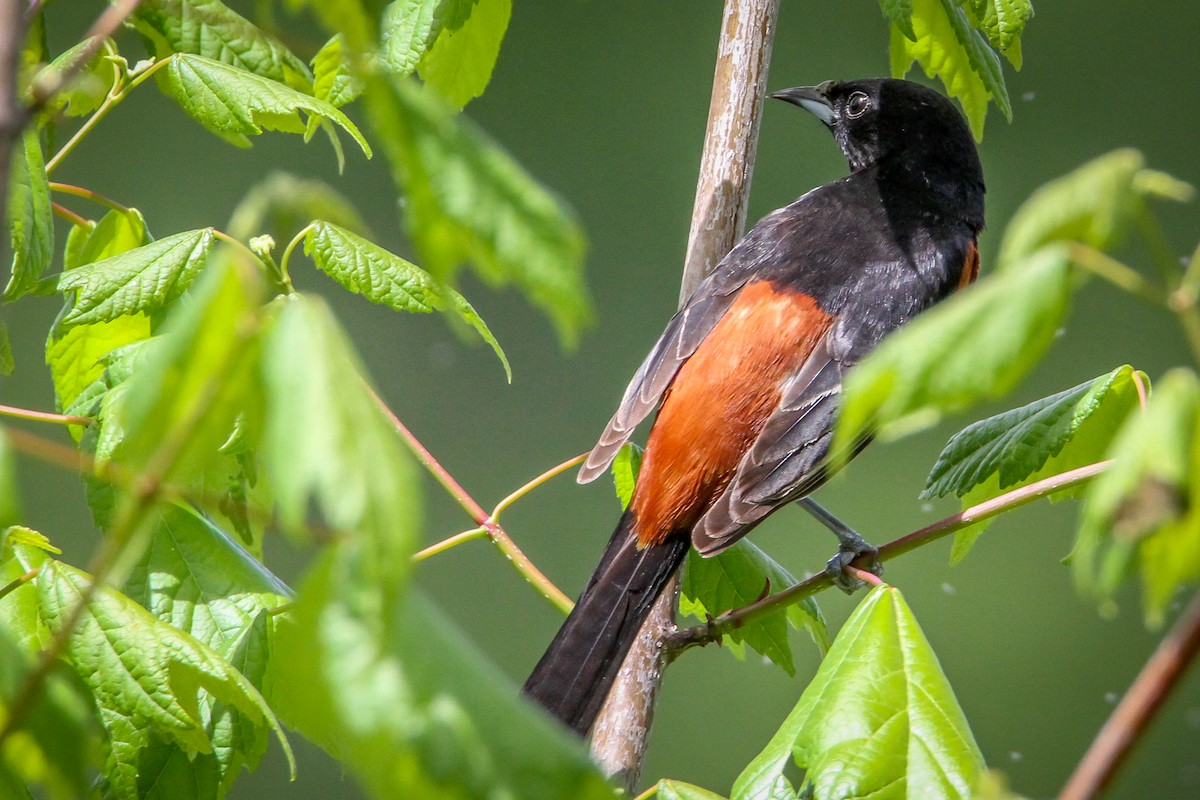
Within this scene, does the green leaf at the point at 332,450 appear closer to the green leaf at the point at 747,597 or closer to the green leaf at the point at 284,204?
the green leaf at the point at 284,204

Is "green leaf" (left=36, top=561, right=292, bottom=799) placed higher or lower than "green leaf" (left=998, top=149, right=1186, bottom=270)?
lower

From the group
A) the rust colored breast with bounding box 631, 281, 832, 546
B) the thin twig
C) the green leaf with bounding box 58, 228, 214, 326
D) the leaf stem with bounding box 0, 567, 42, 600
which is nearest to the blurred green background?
the rust colored breast with bounding box 631, 281, 832, 546

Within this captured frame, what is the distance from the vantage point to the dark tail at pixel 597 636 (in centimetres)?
137

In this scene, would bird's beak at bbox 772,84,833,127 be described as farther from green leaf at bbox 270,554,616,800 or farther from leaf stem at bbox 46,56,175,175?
green leaf at bbox 270,554,616,800

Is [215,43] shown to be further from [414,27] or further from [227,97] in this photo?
[414,27]

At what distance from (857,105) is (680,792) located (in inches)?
66.3

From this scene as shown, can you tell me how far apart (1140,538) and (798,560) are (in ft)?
12.4

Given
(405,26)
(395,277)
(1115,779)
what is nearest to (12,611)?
(395,277)

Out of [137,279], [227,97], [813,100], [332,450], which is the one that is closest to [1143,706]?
[332,450]

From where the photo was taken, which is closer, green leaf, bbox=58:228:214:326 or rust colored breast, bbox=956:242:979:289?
green leaf, bbox=58:228:214:326

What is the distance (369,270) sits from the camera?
1.36 meters

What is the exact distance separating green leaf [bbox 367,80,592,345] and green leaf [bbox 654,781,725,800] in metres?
0.65

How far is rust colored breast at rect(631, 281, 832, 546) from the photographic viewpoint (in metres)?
1.70

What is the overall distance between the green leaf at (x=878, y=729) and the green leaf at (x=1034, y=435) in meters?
0.30
